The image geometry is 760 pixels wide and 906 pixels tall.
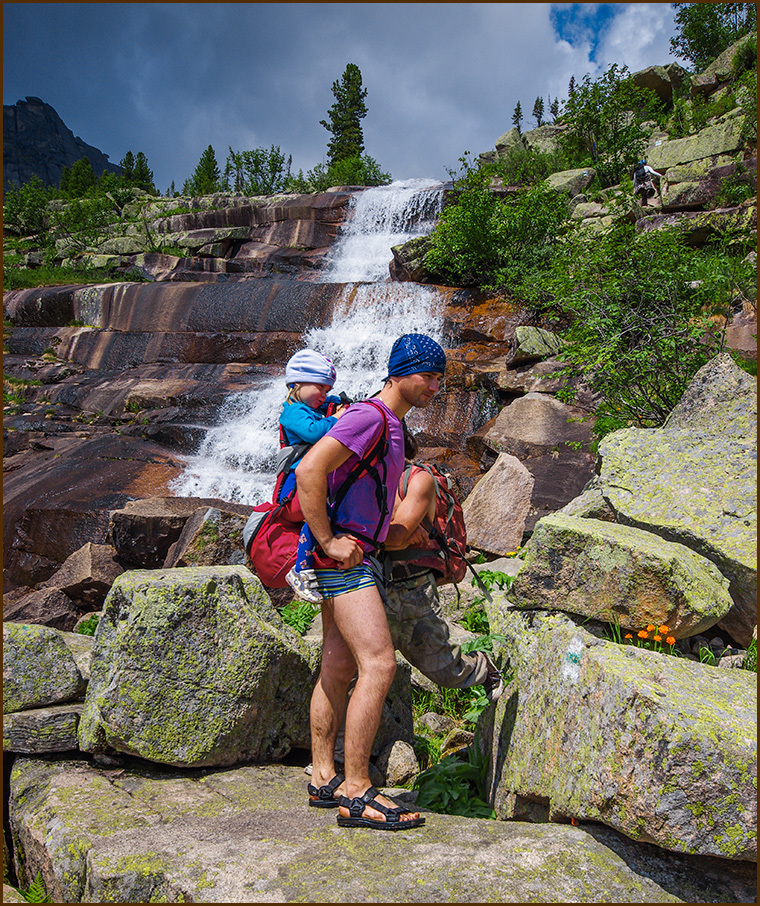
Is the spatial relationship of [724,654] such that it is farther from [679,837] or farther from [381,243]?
[381,243]

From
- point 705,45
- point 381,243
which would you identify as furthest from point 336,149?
point 381,243

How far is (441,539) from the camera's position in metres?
3.09

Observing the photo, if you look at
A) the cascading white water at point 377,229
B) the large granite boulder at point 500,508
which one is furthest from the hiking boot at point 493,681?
the cascading white water at point 377,229

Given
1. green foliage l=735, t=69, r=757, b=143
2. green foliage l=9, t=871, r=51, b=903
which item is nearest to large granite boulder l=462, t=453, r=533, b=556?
green foliage l=9, t=871, r=51, b=903

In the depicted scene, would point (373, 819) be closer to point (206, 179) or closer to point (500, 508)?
point (500, 508)

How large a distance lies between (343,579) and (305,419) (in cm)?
96

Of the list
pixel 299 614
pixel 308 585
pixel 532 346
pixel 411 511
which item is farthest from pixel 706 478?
pixel 532 346

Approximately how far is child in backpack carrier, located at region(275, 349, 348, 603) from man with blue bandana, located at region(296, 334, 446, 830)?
85 mm

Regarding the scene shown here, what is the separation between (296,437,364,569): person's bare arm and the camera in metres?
2.50

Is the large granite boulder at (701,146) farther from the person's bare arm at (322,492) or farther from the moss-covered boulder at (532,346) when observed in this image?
the person's bare arm at (322,492)

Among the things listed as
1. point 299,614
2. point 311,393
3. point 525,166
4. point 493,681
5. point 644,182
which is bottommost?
point 299,614

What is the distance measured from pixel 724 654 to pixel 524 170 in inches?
1097

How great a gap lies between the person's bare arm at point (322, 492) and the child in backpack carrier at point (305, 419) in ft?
0.50

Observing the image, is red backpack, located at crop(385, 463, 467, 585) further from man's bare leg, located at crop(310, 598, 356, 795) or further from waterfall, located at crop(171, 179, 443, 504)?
waterfall, located at crop(171, 179, 443, 504)
